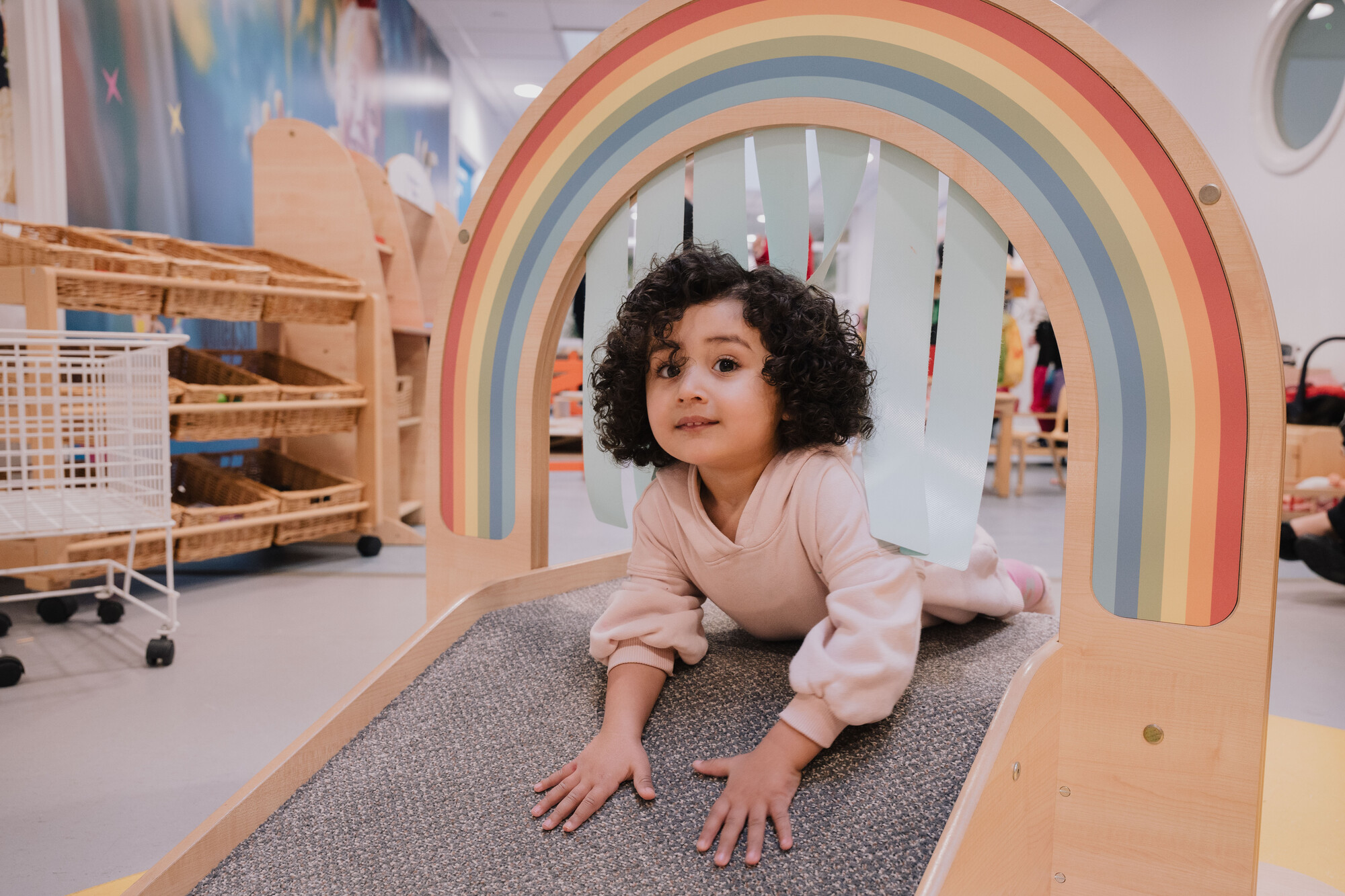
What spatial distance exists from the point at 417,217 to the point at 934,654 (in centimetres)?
334

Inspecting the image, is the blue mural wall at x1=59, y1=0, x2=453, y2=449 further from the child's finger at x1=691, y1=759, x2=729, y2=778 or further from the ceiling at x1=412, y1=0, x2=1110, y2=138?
the child's finger at x1=691, y1=759, x2=729, y2=778

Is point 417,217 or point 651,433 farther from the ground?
point 417,217

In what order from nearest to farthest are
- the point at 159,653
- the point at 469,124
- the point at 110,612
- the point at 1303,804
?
the point at 1303,804
the point at 159,653
the point at 110,612
the point at 469,124

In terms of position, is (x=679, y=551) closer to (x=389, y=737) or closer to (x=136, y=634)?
(x=389, y=737)

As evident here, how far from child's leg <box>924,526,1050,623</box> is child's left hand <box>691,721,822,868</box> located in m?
0.31

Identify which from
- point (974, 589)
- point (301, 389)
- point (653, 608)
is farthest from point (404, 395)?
point (974, 589)

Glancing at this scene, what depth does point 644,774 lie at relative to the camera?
71 cm

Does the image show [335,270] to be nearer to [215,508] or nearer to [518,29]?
[215,508]

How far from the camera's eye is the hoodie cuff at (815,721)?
705 mm

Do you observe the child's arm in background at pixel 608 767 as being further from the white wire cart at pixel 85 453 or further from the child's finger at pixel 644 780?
the white wire cart at pixel 85 453

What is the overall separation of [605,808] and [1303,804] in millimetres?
1102

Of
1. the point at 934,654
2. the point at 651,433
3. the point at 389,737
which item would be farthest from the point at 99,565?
the point at 934,654

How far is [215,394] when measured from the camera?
7.11ft

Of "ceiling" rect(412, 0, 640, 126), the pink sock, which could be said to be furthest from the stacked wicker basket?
"ceiling" rect(412, 0, 640, 126)
